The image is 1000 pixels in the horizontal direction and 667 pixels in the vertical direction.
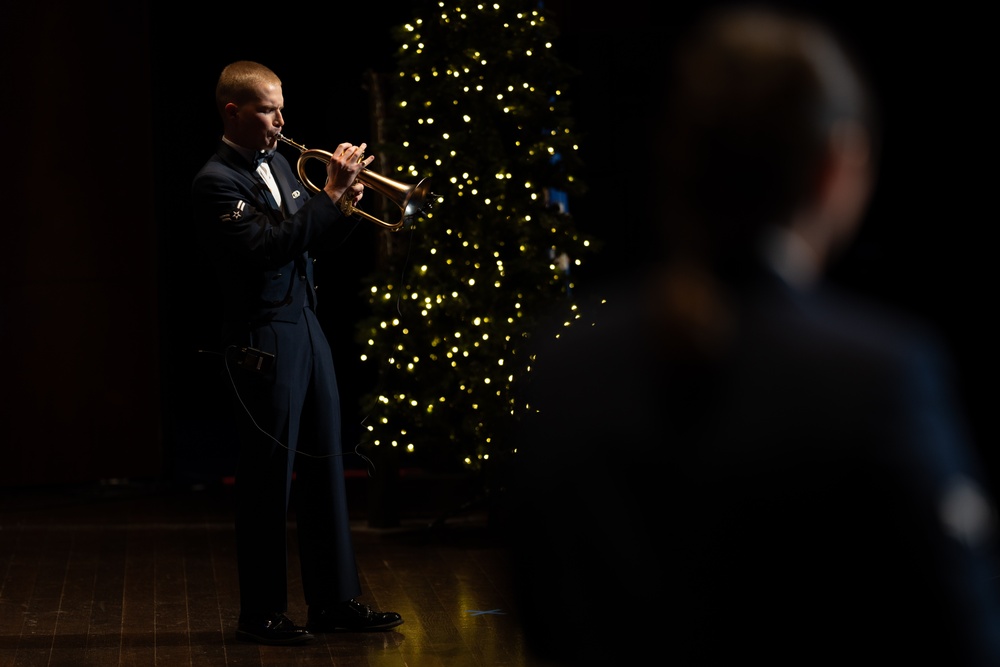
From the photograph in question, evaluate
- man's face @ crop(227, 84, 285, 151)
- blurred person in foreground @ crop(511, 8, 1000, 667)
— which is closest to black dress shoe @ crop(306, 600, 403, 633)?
man's face @ crop(227, 84, 285, 151)

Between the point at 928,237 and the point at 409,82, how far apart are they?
2.33 metres

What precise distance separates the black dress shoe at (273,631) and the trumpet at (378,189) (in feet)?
4.28

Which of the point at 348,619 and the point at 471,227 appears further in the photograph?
the point at 471,227

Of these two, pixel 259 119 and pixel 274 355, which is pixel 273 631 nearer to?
pixel 274 355

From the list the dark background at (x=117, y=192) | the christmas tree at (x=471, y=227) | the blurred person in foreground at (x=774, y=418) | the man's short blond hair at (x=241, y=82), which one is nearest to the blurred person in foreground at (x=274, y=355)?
the man's short blond hair at (x=241, y=82)

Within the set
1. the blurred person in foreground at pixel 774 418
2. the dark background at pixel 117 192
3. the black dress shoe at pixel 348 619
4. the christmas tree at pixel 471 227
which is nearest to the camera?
the blurred person in foreground at pixel 774 418

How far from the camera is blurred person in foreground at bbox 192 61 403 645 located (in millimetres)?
4238

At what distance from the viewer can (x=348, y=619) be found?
4500 millimetres

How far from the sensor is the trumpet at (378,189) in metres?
4.37

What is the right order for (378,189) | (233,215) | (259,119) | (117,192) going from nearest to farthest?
1. (233,215)
2. (259,119)
3. (378,189)
4. (117,192)

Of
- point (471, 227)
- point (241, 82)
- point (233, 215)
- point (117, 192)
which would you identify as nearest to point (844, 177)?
point (233, 215)

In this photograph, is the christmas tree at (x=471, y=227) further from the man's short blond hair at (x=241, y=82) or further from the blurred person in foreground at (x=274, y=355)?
the man's short blond hair at (x=241, y=82)

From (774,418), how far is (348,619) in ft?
11.7

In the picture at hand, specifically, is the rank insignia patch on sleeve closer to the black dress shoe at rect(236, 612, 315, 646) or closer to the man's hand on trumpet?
the man's hand on trumpet
